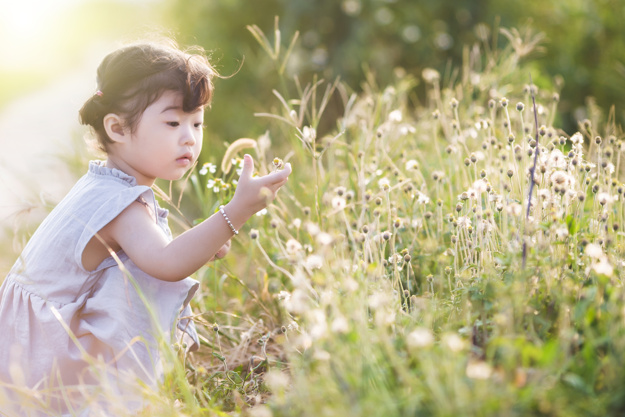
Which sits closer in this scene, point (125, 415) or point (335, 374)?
point (335, 374)

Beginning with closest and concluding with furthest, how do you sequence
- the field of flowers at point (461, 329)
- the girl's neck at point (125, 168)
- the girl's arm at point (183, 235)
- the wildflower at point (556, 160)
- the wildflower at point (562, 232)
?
→ 1. the field of flowers at point (461, 329)
2. the wildflower at point (562, 232)
3. the girl's arm at point (183, 235)
4. the wildflower at point (556, 160)
5. the girl's neck at point (125, 168)

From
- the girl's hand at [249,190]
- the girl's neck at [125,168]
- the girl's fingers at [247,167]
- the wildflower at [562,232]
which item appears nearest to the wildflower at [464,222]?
the wildflower at [562,232]

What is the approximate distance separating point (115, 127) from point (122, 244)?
1.43ft

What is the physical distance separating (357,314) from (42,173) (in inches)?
131

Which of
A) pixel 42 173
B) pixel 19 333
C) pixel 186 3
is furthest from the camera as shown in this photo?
pixel 186 3

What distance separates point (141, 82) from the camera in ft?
6.88

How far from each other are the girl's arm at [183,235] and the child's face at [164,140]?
0.20 m

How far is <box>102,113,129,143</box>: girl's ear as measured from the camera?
82.7 inches

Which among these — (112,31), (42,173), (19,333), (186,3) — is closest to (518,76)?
(42,173)

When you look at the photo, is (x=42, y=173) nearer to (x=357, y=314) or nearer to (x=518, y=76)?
(x=357, y=314)

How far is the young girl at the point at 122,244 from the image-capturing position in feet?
6.39

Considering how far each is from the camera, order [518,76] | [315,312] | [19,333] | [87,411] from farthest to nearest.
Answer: [518,76] → [19,333] → [87,411] → [315,312]

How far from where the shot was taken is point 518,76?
464 cm

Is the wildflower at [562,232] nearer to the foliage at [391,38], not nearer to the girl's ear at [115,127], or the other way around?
the girl's ear at [115,127]
